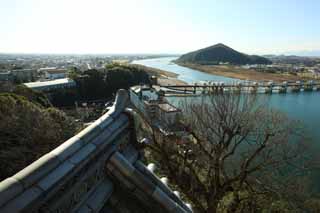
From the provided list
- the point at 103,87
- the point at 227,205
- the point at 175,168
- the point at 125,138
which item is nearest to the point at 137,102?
the point at 103,87

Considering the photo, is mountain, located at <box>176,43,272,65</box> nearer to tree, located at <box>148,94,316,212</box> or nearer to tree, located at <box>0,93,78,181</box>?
tree, located at <box>148,94,316,212</box>

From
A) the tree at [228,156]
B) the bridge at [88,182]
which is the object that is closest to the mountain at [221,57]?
the tree at [228,156]

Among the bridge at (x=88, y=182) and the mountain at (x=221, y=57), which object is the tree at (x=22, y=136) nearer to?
the bridge at (x=88, y=182)

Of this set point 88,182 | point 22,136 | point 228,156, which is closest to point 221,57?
point 228,156

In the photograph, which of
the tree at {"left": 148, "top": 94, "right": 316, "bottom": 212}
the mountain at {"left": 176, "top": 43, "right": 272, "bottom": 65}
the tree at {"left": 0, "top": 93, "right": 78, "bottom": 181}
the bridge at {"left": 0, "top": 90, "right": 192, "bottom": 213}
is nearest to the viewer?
the bridge at {"left": 0, "top": 90, "right": 192, "bottom": 213}

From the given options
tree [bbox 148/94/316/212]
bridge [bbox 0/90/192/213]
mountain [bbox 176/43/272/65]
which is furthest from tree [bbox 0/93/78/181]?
mountain [bbox 176/43/272/65]

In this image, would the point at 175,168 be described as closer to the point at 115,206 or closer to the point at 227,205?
the point at 227,205

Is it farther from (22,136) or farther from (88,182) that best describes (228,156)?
(22,136)
